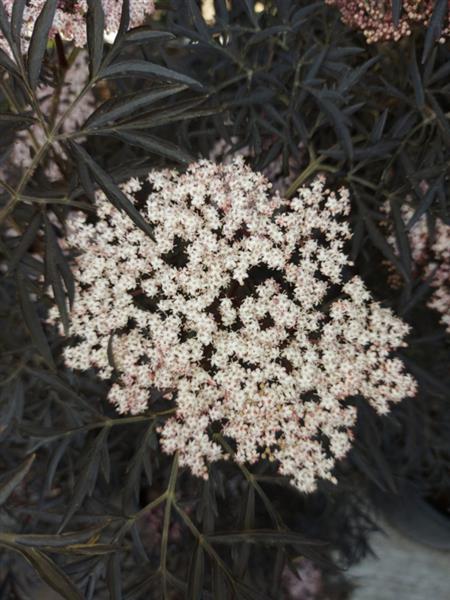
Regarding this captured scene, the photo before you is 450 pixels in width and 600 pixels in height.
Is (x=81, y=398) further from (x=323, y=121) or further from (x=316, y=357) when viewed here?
(x=323, y=121)

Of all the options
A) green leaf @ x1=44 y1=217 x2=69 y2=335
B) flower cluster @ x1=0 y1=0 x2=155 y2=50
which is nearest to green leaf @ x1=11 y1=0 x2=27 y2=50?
flower cluster @ x1=0 y1=0 x2=155 y2=50

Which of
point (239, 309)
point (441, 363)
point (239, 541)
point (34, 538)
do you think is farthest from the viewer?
point (441, 363)

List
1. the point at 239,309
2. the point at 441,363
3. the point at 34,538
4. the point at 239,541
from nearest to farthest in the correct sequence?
the point at 34,538
the point at 239,309
the point at 239,541
the point at 441,363

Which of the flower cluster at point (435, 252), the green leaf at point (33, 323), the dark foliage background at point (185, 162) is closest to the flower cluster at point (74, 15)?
the dark foliage background at point (185, 162)

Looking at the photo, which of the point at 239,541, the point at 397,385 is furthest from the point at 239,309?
the point at 239,541

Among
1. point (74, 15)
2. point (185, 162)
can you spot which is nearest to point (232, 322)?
point (185, 162)

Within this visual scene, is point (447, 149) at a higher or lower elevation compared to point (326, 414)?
higher
